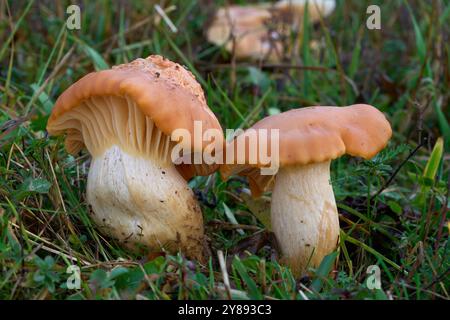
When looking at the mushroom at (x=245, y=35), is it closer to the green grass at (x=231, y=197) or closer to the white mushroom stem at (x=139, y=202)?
the green grass at (x=231, y=197)

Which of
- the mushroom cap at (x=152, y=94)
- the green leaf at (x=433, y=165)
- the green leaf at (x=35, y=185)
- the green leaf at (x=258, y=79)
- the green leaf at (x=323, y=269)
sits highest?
the mushroom cap at (x=152, y=94)

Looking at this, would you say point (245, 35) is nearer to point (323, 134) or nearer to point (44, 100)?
point (44, 100)

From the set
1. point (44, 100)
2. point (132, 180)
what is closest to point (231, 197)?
point (132, 180)

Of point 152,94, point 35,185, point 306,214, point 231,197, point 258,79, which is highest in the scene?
point 152,94

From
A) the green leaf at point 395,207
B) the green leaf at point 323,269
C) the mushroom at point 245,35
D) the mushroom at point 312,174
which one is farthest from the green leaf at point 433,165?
the mushroom at point 245,35

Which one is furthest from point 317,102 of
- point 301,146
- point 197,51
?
point 301,146

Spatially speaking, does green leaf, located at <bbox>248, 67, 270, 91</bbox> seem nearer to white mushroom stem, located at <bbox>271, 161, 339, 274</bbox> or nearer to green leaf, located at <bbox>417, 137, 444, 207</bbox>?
green leaf, located at <bbox>417, 137, 444, 207</bbox>
